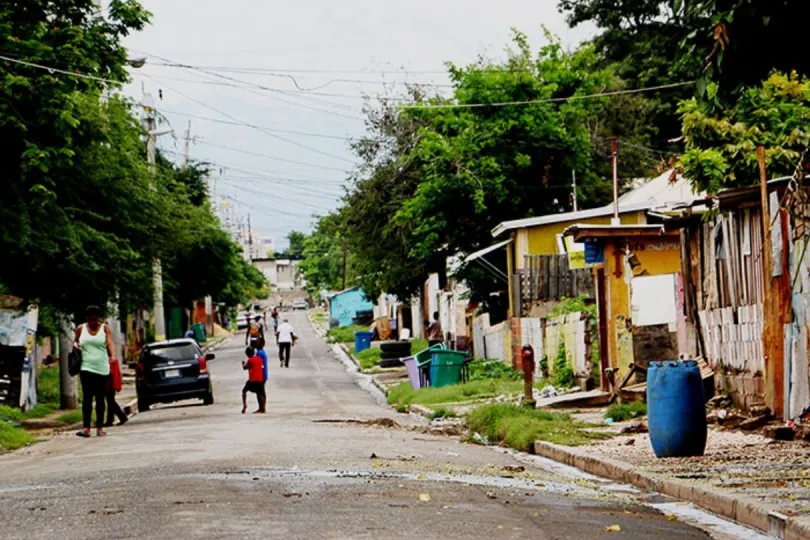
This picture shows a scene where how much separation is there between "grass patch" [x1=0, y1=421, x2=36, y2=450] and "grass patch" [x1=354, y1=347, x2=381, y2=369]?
32311 millimetres

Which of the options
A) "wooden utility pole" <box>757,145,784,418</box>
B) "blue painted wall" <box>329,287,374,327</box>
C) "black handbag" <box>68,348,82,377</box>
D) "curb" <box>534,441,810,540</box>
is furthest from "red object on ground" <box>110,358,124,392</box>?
"blue painted wall" <box>329,287,374,327</box>

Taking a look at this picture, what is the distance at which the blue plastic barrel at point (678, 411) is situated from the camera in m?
16.0

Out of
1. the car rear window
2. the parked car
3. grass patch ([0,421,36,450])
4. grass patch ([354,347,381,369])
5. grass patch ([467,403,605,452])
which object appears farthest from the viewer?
grass patch ([354,347,381,369])

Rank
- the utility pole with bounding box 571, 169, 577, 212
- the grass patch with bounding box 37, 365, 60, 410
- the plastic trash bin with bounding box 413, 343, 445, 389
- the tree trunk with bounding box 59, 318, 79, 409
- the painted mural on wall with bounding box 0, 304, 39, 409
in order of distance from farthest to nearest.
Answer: the utility pole with bounding box 571, 169, 577, 212 < the plastic trash bin with bounding box 413, 343, 445, 389 < the grass patch with bounding box 37, 365, 60, 410 < the tree trunk with bounding box 59, 318, 79, 409 < the painted mural on wall with bounding box 0, 304, 39, 409

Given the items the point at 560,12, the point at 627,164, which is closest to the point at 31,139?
the point at 627,164

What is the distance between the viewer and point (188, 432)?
73.3ft

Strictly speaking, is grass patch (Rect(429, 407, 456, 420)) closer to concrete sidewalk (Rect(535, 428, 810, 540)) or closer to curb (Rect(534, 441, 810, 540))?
concrete sidewalk (Rect(535, 428, 810, 540))

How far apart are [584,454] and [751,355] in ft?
15.7

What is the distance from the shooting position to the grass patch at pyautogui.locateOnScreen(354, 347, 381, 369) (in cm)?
5701

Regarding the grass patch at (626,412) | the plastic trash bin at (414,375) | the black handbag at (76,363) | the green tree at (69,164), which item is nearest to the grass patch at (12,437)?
the black handbag at (76,363)

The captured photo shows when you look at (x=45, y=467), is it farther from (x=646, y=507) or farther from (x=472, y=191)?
(x=472, y=191)

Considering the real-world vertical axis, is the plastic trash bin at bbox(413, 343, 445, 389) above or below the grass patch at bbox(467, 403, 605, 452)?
above

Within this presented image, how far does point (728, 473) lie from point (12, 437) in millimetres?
12930

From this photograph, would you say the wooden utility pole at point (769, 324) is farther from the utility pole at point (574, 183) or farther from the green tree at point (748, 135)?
the utility pole at point (574, 183)
